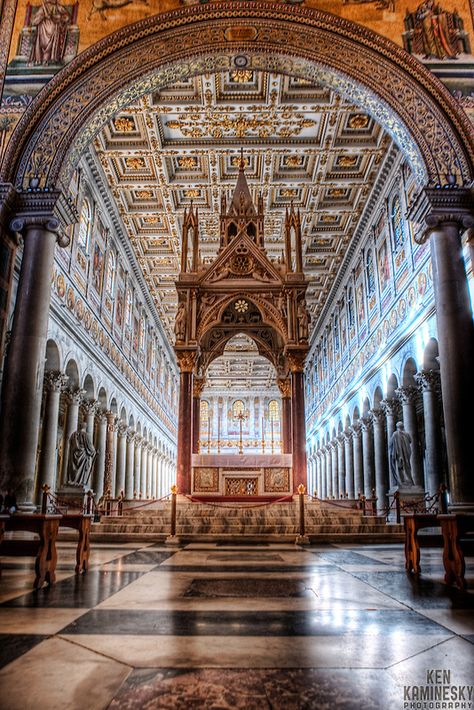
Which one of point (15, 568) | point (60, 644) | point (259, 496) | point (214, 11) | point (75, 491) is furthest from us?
point (75, 491)

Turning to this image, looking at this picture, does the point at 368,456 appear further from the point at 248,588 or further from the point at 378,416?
the point at 248,588

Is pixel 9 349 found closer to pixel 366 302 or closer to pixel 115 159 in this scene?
pixel 115 159

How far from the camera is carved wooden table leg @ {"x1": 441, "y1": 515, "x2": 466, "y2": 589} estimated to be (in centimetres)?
452

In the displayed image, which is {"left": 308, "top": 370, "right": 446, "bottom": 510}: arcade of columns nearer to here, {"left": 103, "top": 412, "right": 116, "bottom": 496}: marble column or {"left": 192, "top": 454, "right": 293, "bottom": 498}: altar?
{"left": 192, "top": 454, "right": 293, "bottom": 498}: altar

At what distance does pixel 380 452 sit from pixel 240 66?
1352 centimetres

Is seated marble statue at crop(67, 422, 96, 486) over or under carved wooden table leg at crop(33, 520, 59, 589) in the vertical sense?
over

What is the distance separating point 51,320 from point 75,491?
4433mm

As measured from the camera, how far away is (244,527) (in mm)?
10133

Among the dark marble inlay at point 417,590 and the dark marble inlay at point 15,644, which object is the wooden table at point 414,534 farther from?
the dark marble inlay at point 15,644

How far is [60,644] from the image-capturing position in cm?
260

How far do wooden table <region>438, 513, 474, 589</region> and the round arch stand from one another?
23.2ft

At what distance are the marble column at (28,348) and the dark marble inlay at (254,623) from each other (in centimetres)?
586

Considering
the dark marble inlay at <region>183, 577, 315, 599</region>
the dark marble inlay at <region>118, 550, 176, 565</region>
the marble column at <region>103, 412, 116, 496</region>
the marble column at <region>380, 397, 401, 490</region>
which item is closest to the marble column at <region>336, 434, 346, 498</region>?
the marble column at <region>380, 397, 401, 490</region>

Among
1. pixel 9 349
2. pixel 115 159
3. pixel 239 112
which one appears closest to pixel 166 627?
pixel 9 349
